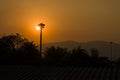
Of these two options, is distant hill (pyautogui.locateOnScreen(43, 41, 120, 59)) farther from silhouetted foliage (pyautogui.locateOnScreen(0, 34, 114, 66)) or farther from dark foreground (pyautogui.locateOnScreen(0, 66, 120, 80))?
dark foreground (pyautogui.locateOnScreen(0, 66, 120, 80))

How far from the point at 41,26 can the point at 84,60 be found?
1911cm

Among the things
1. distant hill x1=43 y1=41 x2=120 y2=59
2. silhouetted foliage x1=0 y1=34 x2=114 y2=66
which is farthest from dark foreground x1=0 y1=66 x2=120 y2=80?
distant hill x1=43 y1=41 x2=120 y2=59

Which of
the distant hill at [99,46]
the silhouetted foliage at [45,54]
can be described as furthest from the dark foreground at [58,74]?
the distant hill at [99,46]

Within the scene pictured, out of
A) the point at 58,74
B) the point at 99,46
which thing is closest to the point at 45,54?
the point at 99,46

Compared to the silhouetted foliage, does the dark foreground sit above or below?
below

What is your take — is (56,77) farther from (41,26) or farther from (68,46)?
(68,46)

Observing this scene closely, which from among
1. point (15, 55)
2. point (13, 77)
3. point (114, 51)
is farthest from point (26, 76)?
point (114, 51)

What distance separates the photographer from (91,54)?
58.8m

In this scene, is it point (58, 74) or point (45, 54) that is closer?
point (58, 74)

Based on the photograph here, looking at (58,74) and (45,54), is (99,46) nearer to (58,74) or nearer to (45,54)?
(45,54)

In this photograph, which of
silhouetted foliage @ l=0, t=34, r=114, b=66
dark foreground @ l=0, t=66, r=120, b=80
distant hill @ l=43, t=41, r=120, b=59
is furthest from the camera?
distant hill @ l=43, t=41, r=120, b=59

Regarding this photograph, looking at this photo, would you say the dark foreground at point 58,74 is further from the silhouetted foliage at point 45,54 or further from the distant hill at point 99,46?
the distant hill at point 99,46

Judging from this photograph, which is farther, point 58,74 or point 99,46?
point 99,46

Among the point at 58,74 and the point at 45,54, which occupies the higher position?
the point at 45,54
